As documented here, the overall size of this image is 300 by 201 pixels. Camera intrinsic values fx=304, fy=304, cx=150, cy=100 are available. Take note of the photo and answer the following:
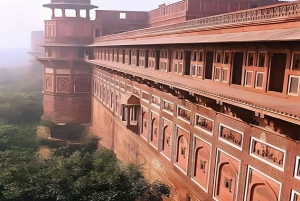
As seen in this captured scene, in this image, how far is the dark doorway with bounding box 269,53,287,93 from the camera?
6766 mm

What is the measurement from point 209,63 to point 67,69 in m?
21.1

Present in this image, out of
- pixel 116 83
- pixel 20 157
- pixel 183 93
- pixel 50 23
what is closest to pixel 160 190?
pixel 183 93

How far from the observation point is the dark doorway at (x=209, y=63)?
9.42 m

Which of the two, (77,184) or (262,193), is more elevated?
(262,193)

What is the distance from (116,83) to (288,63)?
1301 centimetres

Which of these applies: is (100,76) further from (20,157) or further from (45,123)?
(20,157)

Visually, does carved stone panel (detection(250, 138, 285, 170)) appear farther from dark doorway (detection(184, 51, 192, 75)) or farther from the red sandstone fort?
dark doorway (detection(184, 51, 192, 75))

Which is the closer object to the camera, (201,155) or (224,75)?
(224,75)

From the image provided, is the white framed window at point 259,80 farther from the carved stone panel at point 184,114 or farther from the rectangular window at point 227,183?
the carved stone panel at point 184,114

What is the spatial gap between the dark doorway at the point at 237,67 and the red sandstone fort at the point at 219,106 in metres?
0.03

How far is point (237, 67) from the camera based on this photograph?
8.24 metres

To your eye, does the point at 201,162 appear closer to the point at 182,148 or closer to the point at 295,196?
the point at 182,148

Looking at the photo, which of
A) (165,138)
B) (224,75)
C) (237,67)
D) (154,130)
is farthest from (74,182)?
(237,67)

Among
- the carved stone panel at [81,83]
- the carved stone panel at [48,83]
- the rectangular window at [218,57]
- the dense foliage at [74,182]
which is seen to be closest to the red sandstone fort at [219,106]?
the rectangular window at [218,57]
